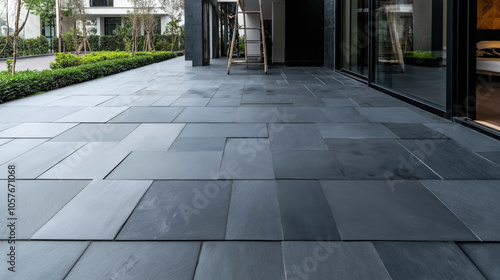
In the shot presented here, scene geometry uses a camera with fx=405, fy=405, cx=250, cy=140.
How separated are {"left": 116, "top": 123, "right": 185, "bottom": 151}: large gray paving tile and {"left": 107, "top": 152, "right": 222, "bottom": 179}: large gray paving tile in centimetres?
17

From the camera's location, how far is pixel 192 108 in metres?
4.50

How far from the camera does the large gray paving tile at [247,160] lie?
2.33 m

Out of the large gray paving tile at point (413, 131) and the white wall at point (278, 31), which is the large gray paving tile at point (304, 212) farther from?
the white wall at point (278, 31)

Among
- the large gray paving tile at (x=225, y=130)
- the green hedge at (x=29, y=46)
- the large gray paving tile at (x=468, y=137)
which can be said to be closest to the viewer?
the large gray paving tile at (x=468, y=137)

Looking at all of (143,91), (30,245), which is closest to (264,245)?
(30,245)

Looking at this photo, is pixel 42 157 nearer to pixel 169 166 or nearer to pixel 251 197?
A: pixel 169 166

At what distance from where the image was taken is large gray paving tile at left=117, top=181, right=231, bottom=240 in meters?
1.61

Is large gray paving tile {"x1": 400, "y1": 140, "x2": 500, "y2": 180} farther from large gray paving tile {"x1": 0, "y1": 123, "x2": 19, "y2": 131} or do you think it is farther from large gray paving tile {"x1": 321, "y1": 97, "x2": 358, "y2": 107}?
large gray paving tile {"x1": 0, "y1": 123, "x2": 19, "y2": 131}

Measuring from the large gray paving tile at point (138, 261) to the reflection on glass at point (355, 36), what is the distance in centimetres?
601

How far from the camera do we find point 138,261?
4.60ft

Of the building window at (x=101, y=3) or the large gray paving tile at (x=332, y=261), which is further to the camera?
the building window at (x=101, y=3)

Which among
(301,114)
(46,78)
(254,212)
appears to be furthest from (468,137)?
(46,78)

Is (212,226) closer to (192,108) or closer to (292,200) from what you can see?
(292,200)

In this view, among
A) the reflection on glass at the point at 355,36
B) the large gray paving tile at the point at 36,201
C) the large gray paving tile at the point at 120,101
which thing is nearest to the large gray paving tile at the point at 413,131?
the large gray paving tile at the point at 36,201
